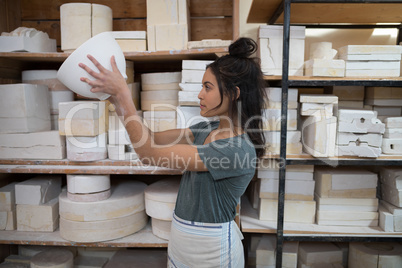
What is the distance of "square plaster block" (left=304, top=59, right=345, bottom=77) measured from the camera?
1.79 m

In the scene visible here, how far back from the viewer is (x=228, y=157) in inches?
48.6

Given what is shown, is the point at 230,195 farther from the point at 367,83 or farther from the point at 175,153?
the point at 367,83

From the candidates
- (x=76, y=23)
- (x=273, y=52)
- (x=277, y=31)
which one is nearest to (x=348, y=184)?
(x=273, y=52)

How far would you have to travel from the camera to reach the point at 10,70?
84.8 inches

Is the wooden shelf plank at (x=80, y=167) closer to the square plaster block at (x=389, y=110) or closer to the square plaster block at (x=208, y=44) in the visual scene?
the square plaster block at (x=208, y=44)

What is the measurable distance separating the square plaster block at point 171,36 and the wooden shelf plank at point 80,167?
77cm

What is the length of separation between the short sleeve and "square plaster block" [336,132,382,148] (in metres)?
0.80

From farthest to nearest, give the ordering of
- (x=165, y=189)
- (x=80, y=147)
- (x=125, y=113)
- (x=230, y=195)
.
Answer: (x=165, y=189), (x=80, y=147), (x=230, y=195), (x=125, y=113)

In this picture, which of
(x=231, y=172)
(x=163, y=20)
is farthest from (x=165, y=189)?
(x=163, y=20)

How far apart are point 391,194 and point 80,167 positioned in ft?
6.67

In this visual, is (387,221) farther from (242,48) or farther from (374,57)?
(242,48)

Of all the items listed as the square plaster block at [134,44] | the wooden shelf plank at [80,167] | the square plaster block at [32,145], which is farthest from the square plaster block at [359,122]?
the square plaster block at [32,145]

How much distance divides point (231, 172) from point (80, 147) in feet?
3.49

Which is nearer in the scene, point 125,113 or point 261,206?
point 125,113
